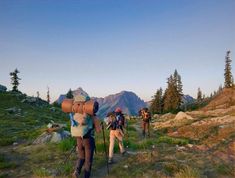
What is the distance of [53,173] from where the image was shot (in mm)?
9547

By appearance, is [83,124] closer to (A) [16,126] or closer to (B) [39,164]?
Answer: (B) [39,164]

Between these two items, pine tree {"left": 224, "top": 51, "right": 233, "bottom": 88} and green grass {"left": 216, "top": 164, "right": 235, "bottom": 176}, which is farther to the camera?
pine tree {"left": 224, "top": 51, "right": 233, "bottom": 88}

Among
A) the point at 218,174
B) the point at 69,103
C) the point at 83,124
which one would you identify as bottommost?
the point at 218,174

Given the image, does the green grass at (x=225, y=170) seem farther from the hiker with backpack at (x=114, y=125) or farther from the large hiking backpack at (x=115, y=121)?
the large hiking backpack at (x=115, y=121)

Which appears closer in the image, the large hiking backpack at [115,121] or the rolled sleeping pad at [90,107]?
the rolled sleeping pad at [90,107]

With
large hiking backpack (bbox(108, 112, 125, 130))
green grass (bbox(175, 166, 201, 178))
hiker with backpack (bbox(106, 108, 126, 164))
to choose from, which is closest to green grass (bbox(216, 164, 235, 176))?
green grass (bbox(175, 166, 201, 178))

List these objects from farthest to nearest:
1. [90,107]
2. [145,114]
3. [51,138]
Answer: [145,114] → [51,138] → [90,107]

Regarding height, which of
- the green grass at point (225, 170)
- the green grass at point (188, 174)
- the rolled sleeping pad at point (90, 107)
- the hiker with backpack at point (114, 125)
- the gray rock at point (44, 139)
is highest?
the rolled sleeping pad at point (90, 107)

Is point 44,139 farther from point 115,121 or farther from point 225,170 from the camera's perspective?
point 225,170

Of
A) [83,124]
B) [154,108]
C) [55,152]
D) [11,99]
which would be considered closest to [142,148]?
[55,152]

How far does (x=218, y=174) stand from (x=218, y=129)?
14.8 meters

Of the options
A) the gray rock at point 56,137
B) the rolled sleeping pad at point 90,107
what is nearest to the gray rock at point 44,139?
the gray rock at point 56,137

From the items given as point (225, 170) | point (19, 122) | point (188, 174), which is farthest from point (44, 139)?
point (19, 122)

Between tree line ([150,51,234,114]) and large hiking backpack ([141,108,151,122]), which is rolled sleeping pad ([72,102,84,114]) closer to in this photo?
large hiking backpack ([141,108,151,122])
